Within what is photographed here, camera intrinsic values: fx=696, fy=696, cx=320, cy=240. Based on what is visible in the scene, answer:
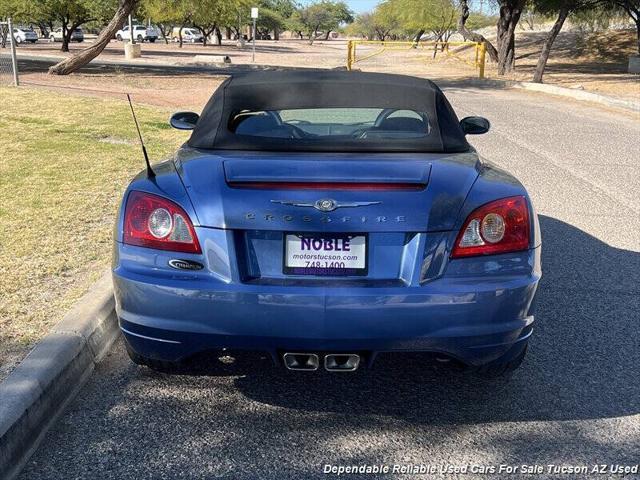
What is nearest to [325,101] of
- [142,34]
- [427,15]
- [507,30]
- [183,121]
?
[183,121]

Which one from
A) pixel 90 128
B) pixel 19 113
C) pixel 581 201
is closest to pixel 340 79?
pixel 581 201

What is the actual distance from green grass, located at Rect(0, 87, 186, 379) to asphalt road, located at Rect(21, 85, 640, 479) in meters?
0.74

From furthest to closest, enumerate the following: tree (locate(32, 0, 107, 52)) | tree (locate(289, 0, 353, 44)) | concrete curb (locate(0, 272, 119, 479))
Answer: tree (locate(289, 0, 353, 44)) < tree (locate(32, 0, 107, 52)) < concrete curb (locate(0, 272, 119, 479))

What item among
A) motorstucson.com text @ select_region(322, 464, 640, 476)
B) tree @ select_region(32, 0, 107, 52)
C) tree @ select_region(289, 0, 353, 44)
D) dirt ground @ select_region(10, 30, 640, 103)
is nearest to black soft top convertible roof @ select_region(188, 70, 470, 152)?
motorstucson.com text @ select_region(322, 464, 640, 476)

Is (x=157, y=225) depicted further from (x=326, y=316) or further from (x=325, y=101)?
(x=325, y=101)

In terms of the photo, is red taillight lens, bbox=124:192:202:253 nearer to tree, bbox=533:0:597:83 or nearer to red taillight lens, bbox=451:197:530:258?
red taillight lens, bbox=451:197:530:258

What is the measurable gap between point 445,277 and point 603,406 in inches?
47.1

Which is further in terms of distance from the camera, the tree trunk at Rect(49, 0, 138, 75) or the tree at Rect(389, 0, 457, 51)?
the tree at Rect(389, 0, 457, 51)

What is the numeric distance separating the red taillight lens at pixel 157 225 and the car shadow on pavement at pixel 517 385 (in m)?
0.93

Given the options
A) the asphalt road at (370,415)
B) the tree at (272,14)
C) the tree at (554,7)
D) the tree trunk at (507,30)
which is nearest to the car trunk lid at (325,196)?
the asphalt road at (370,415)

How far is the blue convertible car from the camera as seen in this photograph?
2.88m

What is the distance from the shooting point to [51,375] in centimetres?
323

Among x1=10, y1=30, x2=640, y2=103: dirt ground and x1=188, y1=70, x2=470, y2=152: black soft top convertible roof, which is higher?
x1=188, y1=70, x2=470, y2=152: black soft top convertible roof

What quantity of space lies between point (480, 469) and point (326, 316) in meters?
0.90
